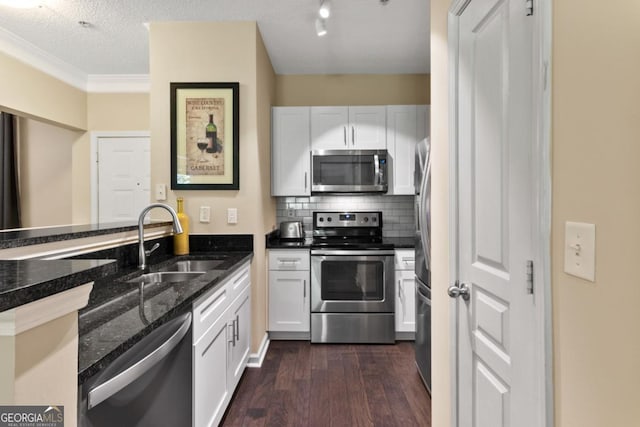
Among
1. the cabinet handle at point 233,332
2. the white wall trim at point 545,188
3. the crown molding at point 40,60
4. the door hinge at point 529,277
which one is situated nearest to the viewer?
the white wall trim at point 545,188

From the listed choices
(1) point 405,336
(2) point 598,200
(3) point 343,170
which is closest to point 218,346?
(2) point 598,200

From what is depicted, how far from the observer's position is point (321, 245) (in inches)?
129

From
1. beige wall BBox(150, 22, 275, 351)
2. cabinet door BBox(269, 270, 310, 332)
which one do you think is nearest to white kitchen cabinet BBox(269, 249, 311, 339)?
cabinet door BBox(269, 270, 310, 332)

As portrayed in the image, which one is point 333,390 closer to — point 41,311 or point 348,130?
point 41,311

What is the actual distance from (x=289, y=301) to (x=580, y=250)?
2.79 meters

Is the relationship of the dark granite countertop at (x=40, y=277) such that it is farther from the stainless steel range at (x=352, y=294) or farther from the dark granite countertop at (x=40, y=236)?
the stainless steel range at (x=352, y=294)

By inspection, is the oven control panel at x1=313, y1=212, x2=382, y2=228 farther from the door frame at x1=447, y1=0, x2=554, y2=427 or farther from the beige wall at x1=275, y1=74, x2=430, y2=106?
the door frame at x1=447, y1=0, x2=554, y2=427

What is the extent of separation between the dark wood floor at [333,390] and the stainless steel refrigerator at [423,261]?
23cm

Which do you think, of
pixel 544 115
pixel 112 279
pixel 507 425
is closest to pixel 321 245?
pixel 112 279

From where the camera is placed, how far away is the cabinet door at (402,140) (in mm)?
3602

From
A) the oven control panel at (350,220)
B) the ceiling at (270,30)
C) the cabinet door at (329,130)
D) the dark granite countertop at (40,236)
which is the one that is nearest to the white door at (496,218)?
the ceiling at (270,30)

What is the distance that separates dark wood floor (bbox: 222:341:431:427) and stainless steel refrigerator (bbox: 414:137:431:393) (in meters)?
0.23

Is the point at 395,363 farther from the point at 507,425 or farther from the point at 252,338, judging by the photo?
the point at 507,425

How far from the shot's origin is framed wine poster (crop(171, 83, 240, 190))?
278cm
